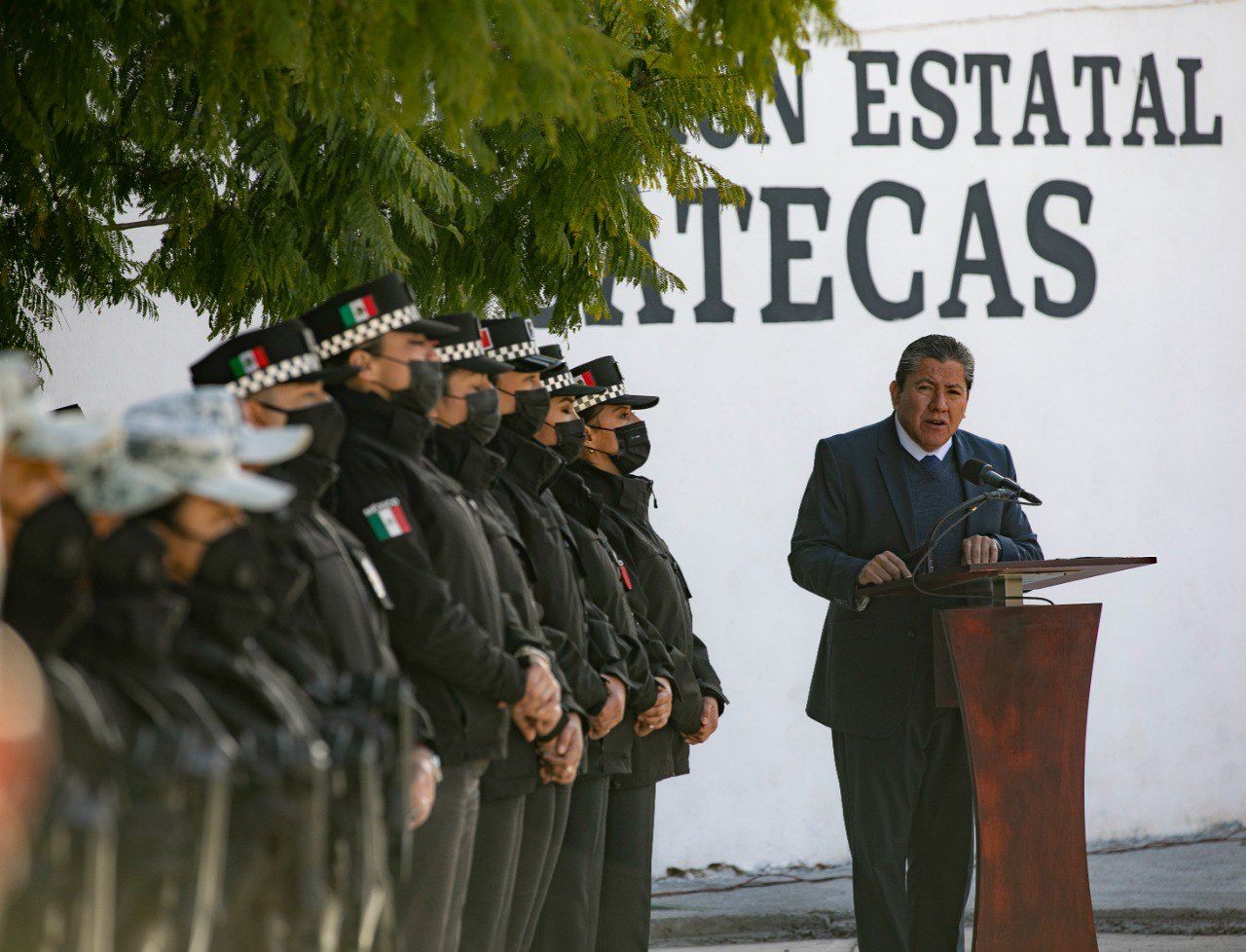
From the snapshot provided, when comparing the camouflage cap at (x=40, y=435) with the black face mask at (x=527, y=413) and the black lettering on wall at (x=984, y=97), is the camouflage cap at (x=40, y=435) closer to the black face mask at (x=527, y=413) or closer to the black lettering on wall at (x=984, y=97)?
the black face mask at (x=527, y=413)

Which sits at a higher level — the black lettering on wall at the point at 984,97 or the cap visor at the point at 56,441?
the black lettering on wall at the point at 984,97

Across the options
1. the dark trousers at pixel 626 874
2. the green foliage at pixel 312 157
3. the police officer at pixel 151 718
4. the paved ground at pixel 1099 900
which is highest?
the green foliage at pixel 312 157

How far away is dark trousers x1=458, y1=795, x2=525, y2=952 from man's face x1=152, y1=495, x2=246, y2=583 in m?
1.56

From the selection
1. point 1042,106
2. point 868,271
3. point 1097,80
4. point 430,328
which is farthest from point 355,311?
point 1097,80

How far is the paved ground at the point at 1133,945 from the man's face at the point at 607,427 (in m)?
2.12

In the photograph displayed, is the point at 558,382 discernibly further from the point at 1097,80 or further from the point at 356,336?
the point at 1097,80

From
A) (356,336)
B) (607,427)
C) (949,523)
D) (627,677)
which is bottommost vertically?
(627,677)

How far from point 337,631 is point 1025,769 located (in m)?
2.10

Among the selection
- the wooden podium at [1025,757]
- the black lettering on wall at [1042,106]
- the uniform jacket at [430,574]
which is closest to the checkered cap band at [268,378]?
the uniform jacket at [430,574]

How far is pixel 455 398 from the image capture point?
3.78 meters

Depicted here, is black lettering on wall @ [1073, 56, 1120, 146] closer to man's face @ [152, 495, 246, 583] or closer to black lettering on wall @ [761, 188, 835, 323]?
black lettering on wall @ [761, 188, 835, 323]

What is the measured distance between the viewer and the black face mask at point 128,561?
204 cm

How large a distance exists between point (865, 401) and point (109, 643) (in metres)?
5.62

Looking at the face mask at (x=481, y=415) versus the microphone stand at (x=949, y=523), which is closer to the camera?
the face mask at (x=481, y=415)
